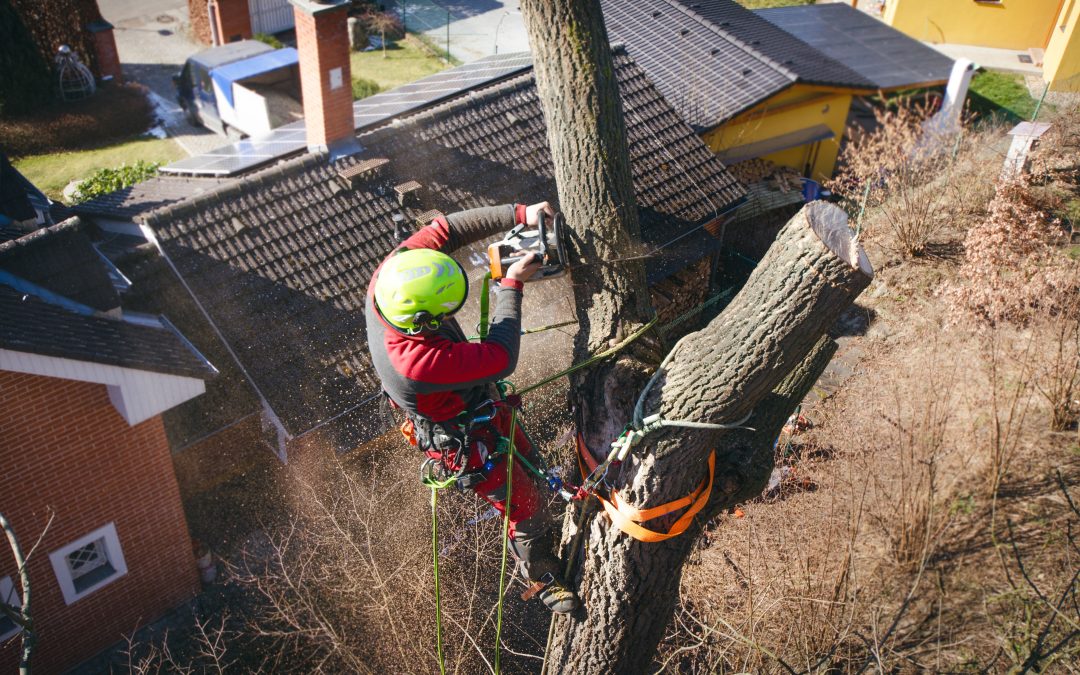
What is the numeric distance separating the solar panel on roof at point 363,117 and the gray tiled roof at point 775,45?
4.37 metres

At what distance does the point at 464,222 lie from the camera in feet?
13.1

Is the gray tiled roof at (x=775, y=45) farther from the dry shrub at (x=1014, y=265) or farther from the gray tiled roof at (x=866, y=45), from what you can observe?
the dry shrub at (x=1014, y=265)

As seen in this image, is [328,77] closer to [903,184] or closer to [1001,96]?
[903,184]

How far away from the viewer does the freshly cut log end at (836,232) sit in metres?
2.98

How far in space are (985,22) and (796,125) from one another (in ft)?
28.3

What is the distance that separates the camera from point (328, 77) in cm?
840

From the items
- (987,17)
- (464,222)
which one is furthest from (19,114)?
(987,17)

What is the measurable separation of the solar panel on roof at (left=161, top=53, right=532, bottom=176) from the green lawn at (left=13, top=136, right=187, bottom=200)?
278 inches

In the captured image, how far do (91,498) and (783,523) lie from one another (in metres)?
5.66

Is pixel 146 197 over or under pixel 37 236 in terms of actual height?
under

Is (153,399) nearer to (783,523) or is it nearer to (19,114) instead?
(783,523)

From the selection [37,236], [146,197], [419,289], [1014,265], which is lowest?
[1014,265]

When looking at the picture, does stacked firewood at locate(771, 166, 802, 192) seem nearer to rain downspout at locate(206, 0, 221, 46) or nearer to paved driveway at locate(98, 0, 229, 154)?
paved driveway at locate(98, 0, 229, 154)

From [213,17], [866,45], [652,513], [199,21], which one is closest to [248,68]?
[213,17]
